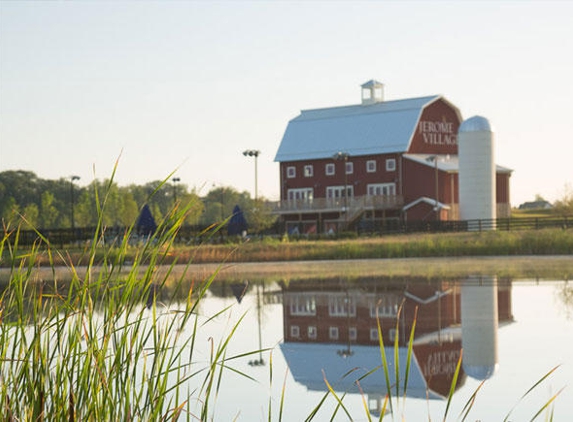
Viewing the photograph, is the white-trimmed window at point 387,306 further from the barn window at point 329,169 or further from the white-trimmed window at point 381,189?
the barn window at point 329,169

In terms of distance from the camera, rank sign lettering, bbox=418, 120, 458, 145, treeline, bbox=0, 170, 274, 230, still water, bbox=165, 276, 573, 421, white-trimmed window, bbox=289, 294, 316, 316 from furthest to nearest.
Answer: treeline, bbox=0, 170, 274, 230 < sign lettering, bbox=418, 120, 458, 145 < white-trimmed window, bbox=289, 294, 316, 316 < still water, bbox=165, 276, 573, 421

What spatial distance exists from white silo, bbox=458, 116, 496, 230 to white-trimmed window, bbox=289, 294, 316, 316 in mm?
35967

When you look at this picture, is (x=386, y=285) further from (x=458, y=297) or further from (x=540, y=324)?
(x=540, y=324)

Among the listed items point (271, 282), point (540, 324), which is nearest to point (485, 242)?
point (271, 282)

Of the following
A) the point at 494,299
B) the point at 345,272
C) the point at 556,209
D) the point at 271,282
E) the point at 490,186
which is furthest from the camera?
the point at 556,209

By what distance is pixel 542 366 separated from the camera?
8.16 metres

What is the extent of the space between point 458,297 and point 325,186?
4479 centimetres

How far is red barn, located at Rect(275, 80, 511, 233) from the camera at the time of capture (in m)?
55.7

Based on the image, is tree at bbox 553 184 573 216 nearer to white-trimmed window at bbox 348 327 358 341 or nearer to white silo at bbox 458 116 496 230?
white silo at bbox 458 116 496 230

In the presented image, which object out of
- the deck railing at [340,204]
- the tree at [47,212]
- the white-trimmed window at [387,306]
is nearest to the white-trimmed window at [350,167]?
the deck railing at [340,204]

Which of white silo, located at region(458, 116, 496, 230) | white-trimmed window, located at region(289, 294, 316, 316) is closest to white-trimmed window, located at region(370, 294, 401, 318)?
white-trimmed window, located at region(289, 294, 316, 316)

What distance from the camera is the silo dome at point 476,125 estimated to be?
52.6 m

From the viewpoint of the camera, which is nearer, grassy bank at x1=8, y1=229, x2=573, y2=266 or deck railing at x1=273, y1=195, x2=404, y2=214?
grassy bank at x1=8, y1=229, x2=573, y2=266

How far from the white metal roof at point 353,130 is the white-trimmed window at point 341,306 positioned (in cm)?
4039
